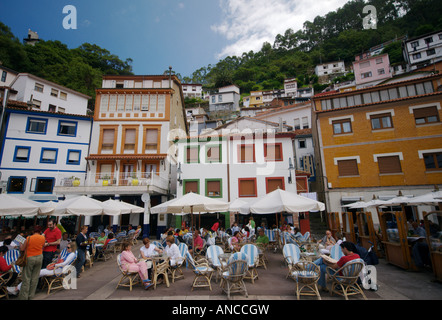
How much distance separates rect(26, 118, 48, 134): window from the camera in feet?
70.8

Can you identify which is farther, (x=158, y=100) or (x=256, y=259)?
(x=158, y=100)

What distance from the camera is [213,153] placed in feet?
66.8

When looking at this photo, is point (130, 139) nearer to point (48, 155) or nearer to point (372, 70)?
point (48, 155)

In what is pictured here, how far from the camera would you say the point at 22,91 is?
2741 centimetres

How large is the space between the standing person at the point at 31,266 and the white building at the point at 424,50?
67.3 meters

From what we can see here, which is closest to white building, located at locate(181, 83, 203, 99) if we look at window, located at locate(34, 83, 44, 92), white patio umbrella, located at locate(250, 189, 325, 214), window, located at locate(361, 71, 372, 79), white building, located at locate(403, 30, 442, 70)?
window, located at locate(361, 71, 372, 79)

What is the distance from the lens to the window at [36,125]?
70.8 feet

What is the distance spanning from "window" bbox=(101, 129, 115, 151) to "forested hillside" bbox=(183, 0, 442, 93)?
52083mm

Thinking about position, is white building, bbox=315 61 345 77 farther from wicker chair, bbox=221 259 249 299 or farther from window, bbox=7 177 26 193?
wicker chair, bbox=221 259 249 299

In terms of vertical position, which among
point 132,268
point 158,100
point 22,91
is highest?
point 22,91

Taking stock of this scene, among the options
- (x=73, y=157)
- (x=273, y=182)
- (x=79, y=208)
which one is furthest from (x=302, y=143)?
(x=73, y=157)

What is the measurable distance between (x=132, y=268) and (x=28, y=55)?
51685mm
